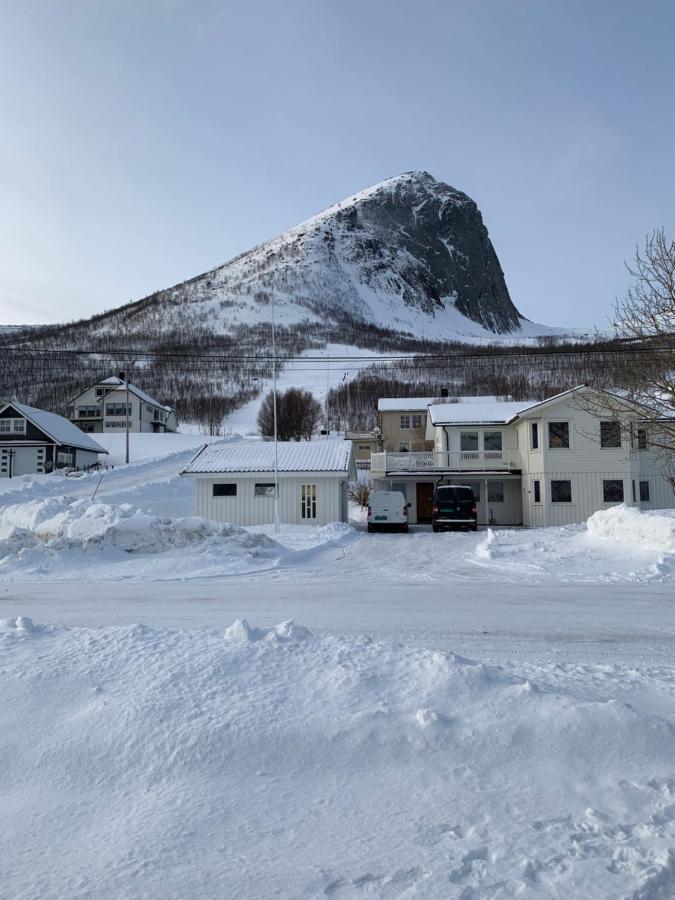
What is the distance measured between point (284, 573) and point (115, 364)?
138 meters

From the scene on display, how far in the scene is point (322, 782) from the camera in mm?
3654

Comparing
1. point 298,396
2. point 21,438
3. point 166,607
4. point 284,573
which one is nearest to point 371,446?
point 298,396

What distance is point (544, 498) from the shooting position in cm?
3297

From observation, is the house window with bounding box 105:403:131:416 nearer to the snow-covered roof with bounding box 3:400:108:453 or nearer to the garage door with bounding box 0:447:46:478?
the snow-covered roof with bounding box 3:400:108:453

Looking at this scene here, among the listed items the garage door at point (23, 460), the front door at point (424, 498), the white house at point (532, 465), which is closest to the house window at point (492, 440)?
the white house at point (532, 465)

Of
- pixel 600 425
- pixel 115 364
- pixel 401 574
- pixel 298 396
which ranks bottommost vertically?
pixel 401 574

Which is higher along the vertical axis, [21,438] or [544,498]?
[21,438]

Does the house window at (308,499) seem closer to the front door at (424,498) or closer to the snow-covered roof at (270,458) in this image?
the snow-covered roof at (270,458)

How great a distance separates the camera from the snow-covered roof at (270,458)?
2967cm

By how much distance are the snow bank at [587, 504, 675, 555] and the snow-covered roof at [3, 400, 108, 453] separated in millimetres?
47708

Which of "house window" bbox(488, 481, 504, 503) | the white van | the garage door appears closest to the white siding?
the white van

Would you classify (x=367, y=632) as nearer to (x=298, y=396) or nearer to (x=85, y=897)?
(x=85, y=897)

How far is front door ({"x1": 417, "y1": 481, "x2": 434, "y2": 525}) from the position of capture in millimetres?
39094

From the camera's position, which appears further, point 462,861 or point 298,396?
point 298,396
